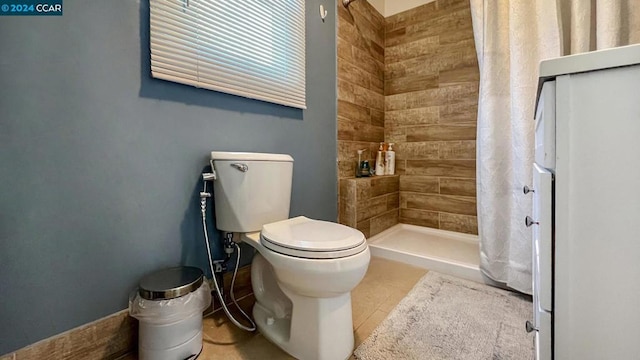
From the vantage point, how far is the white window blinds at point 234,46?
1.05m

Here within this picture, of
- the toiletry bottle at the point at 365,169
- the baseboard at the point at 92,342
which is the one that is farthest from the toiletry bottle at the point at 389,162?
the baseboard at the point at 92,342

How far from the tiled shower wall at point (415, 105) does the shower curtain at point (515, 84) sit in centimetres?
69

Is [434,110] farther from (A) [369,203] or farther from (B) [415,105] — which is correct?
(A) [369,203]

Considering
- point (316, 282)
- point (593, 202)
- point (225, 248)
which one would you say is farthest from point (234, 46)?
point (593, 202)

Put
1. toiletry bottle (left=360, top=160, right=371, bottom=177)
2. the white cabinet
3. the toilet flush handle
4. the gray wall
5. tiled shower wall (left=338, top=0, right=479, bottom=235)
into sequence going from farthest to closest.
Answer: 1. toiletry bottle (left=360, top=160, right=371, bottom=177)
2. tiled shower wall (left=338, top=0, right=479, bottom=235)
3. the toilet flush handle
4. the gray wall
5. the white cabinet

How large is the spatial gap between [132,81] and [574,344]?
1.45m

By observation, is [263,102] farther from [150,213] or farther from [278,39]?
[150,213]

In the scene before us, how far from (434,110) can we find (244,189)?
1830mm

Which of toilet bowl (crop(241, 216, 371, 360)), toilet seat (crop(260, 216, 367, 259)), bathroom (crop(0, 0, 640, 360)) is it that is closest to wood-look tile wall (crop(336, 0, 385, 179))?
bathroom (crop(0, 0, 640, 360))

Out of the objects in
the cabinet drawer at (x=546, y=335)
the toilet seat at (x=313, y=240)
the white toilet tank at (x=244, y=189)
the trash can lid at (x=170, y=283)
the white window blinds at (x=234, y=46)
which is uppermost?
the white window blinds at (x=234, y=46)

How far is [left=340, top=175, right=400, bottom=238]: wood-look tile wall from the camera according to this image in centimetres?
191

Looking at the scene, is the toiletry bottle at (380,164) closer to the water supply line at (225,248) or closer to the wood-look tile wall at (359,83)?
the wood-look tile wall at (359,83)

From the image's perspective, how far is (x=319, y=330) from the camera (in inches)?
35.9

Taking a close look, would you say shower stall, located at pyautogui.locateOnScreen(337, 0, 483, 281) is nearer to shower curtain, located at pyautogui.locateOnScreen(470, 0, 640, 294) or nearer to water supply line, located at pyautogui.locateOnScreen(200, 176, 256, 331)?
shower curtain, located at pyautogui.locateOnScreen(470, 0, 640, 294)
